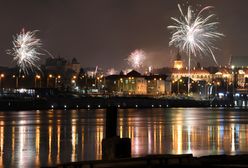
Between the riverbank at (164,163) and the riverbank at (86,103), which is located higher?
the riverbank at (86,103)

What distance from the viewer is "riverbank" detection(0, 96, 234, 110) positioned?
112 meters

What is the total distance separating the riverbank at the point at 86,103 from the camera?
111500 millimetres

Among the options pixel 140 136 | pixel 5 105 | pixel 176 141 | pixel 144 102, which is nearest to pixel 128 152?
pixel 176 141

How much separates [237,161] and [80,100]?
114707 mm

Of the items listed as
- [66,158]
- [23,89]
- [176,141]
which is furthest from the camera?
[23,89]

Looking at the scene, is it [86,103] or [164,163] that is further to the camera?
[86,103]

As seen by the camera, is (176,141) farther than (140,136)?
No

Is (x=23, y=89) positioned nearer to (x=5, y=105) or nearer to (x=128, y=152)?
(x=5, y=105)

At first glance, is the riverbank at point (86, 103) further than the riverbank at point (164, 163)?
Yes

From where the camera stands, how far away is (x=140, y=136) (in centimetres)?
4009

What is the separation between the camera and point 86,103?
441 feet

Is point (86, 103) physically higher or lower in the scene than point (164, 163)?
higher

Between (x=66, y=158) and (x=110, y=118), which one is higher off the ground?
(x=110, y=118)

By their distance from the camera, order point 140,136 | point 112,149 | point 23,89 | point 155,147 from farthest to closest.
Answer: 1. point 23,89
2. point 140,136
3. point 155,147
4. point 112,149
